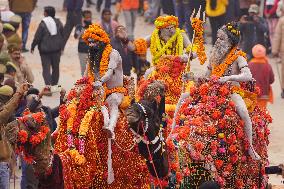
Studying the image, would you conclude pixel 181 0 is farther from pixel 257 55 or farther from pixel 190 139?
pixel 190 139

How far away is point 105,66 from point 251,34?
11.8m

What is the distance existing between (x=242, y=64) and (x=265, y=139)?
3.96 ft

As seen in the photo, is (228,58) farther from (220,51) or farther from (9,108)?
(9,108)

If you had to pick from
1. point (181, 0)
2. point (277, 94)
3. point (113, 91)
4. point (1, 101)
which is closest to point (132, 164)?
point (113, 91)

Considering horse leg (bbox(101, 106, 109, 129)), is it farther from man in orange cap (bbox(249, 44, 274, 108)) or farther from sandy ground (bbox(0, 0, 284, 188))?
man in orange cap (bbox(249, 44, 274, 108))

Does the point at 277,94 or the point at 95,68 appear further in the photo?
A: the point at 277,94

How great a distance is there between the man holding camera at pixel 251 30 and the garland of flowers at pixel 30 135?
47.5 ft

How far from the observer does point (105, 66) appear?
586 inches

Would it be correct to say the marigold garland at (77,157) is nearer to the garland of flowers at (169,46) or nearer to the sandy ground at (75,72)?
the sandy ground at (75,72)

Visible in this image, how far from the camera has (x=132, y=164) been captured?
14641 millimetres

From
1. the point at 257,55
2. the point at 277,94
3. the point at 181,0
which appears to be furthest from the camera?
the point at 181,0

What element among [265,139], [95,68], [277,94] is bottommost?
[277,94]

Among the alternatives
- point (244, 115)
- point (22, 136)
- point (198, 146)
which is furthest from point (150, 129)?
point (244, 115)

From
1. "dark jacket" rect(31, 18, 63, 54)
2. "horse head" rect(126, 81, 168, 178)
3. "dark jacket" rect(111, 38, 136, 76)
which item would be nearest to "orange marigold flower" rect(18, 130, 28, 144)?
"horse head" rect(126, 81, 168, 178)
